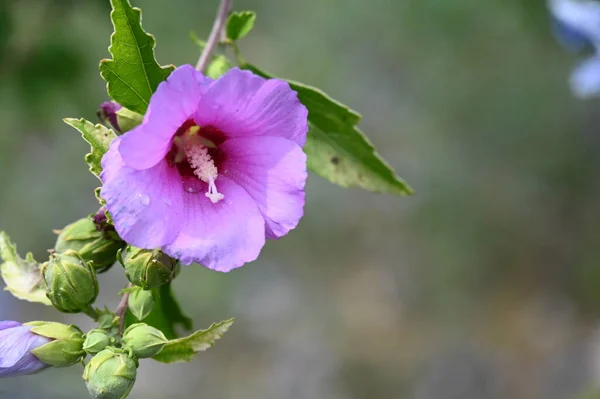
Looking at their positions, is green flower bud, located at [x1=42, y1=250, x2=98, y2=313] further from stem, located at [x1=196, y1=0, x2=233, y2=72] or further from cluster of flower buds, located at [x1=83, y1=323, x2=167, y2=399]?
stem, located at [x1=196, y1=0, x2=233, y2=72]

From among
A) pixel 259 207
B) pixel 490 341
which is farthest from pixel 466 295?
pixel 259 207

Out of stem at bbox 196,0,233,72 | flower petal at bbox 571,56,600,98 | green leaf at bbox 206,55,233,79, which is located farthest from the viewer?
flower petal at bbox 571,56,600,98

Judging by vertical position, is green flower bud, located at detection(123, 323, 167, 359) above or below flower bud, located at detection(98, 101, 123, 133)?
below

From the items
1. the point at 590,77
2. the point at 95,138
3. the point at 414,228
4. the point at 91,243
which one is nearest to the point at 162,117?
the point at 95,138

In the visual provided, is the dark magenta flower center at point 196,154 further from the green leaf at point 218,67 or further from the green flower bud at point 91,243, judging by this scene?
the green leaf at point 218,67

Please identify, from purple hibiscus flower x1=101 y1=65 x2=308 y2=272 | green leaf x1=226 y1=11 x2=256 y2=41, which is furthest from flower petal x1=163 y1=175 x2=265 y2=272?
green leaf x1=226 y1=11 x2=256 y2=41

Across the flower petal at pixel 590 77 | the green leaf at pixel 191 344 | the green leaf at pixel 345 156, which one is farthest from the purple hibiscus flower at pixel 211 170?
the flower petal at pixel 590 77
